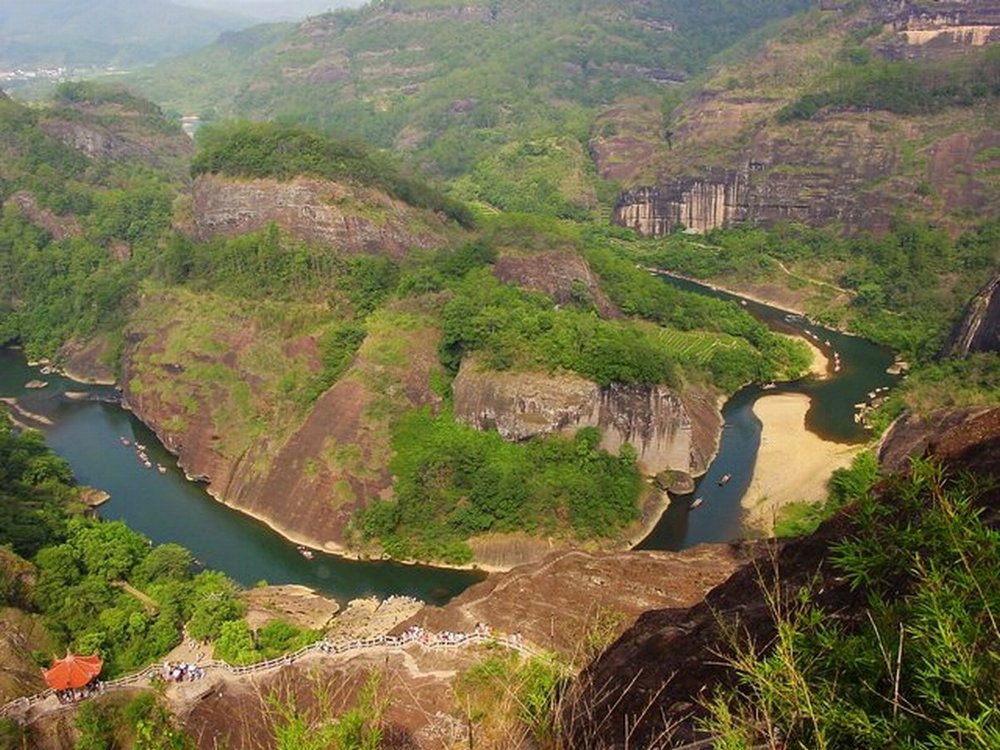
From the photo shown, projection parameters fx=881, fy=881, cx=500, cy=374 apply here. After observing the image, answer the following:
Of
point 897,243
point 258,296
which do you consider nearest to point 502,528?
point 258,296

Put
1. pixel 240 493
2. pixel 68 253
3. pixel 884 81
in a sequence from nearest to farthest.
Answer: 1. pixel 240 493
2. pixel 68 253
3. pixel 884 81

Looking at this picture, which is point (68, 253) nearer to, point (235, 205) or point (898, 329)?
point (235, 205)

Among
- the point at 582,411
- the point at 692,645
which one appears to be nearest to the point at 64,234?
the point at 582,411

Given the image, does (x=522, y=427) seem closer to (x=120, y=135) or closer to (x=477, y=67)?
(x=120, y=135)

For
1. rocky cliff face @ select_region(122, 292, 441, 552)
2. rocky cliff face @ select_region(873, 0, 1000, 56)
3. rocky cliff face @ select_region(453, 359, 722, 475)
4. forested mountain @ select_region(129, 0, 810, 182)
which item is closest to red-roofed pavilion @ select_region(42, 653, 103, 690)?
rocky cliff face @ select_region(122, 292, 441, 552)

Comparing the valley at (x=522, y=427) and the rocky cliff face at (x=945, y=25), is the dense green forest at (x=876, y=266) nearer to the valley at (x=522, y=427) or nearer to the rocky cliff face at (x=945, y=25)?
the valley at (x=522, y=427)

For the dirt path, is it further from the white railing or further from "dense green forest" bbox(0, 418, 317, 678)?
"dense green forest" bbox(0, 418, 317, 678)
